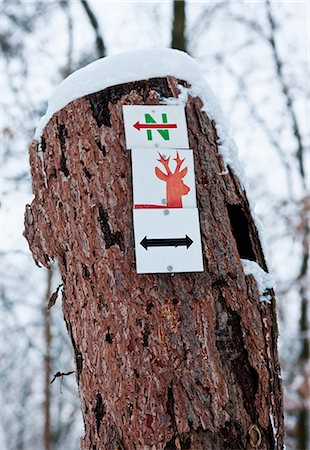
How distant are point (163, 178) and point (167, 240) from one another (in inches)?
5.7

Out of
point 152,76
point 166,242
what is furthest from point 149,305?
point 152,76

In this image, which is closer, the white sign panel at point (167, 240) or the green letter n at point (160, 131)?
the white sign panel at point (167, 240)

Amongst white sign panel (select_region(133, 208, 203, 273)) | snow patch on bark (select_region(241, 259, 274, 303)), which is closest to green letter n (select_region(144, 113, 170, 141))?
white sign panel (select_region(133, 208, 203, 273))

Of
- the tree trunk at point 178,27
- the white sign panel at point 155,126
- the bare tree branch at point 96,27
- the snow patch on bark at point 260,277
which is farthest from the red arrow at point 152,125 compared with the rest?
the bare tree branch at point 96,27

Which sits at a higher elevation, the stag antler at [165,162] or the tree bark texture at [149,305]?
the stag antler at [165,162]

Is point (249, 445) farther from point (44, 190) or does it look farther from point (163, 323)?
point (44, 190)

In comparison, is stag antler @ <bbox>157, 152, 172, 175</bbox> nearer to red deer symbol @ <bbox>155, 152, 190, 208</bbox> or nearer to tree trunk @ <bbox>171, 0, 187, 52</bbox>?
red deer symbol @ <bbox>155, 152, 190, 208</bbox>

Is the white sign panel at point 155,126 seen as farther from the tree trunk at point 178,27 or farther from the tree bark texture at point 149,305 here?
the tree trunk at point 178,27

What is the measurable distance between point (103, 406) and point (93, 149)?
0.57 m

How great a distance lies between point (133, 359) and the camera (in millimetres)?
1332

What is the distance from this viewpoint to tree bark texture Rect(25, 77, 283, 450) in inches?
51.8

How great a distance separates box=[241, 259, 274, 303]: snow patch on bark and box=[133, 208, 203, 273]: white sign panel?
0.12 metres

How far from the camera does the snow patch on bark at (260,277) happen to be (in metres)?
1.45

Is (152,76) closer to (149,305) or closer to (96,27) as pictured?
(149,305)
